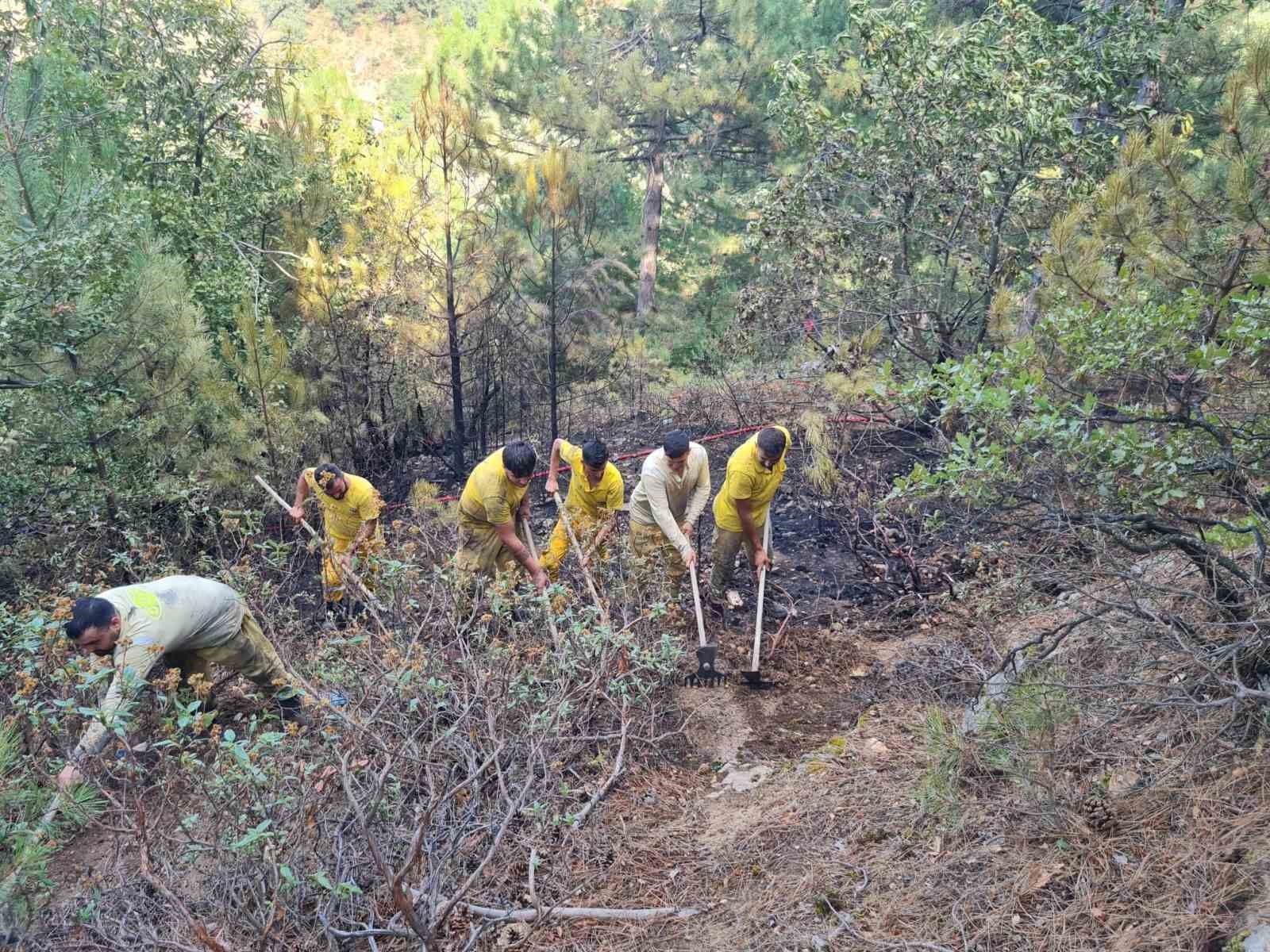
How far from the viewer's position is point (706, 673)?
5.36 meters

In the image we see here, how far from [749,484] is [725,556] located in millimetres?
862

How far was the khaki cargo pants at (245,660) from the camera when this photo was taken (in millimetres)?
5027

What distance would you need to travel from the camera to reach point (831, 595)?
6988mm

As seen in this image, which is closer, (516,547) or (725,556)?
(516,547)

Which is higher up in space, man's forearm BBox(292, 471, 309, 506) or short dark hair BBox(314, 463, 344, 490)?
short dark hair BBox(314, 463, 344, 490)

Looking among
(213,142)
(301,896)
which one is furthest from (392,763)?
(213,142)

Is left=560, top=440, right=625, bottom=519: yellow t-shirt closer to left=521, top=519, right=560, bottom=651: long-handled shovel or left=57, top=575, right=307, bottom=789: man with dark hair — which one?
left=521, top=519, right=560, bottom=651: long-handled shovel

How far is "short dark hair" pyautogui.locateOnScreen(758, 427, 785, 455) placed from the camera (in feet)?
18.4

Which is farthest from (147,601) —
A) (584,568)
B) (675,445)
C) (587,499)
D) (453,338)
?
(453,338)

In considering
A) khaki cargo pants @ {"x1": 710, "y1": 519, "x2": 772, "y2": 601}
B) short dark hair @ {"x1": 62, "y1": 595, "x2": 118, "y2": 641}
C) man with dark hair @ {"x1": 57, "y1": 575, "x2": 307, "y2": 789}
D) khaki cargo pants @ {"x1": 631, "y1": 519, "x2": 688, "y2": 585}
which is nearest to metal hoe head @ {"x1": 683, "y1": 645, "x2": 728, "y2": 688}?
khaki cargo pants @ {"x1": 631, "y1": 519, "x2": 688, "y2": 585}

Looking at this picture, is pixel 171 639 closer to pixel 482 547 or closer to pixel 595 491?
pixel 482 547

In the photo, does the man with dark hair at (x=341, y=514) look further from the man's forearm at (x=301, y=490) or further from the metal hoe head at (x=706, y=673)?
the metal hoe head at (x=706, y=673)

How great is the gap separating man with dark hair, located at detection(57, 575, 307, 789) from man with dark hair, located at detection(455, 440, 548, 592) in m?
1.32

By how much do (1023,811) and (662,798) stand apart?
1714 millimetres
